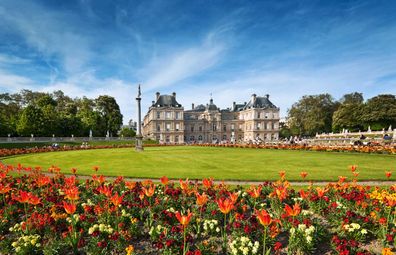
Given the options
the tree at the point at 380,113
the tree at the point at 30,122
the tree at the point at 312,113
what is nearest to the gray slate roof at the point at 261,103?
the tree at the point at 312,113

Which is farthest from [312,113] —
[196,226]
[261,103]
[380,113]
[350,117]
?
[196,226]

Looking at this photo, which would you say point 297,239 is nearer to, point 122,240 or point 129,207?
point 122,240

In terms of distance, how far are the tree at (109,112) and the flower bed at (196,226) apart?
5866cm

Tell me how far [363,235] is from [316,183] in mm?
5135

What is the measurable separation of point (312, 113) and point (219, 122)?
1180 inches

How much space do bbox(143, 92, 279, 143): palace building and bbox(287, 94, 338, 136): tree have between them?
1241 cm

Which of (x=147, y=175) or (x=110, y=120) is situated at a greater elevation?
(x=110, y=120)

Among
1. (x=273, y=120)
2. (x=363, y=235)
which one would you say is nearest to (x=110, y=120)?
(x=273, y=120)

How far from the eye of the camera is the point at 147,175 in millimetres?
10609

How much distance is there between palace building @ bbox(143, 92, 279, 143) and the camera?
76.6 m

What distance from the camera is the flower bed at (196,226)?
3.78 m

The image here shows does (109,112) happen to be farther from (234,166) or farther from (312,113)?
(234,166)

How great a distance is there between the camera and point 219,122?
3322 inches

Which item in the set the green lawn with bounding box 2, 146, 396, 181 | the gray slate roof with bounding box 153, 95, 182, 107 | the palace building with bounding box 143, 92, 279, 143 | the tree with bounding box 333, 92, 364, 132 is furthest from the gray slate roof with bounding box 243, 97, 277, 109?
the green lawn with bounding box 2, 146, 396, 181
